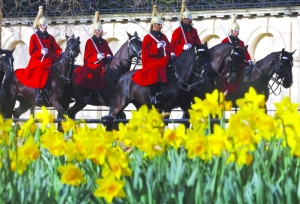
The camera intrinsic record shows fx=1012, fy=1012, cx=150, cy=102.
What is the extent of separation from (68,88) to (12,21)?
37.9 ft

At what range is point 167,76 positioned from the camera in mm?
16281

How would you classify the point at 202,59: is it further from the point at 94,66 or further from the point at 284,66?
the point at 94,66

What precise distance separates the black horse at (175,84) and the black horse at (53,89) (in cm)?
92

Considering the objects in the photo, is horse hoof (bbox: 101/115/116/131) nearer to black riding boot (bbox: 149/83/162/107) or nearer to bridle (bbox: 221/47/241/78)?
black riding boot (bbox: 149/83/162/107)

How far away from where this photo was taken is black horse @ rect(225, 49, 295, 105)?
56.5 ft

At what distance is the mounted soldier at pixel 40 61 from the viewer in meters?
17.8

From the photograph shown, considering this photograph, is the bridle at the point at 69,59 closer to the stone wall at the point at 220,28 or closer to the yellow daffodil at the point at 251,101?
the stone wall at the point at 220,28

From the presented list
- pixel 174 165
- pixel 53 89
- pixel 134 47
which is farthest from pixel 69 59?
pixel 174 165

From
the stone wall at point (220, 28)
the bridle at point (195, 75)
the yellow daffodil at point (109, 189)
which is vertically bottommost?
the yellow daffodil at point (109, 189)

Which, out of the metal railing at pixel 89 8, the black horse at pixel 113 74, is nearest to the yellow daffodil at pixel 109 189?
the black horse at pixel 113 74

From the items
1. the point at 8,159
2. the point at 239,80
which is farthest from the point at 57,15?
the point at 8,159

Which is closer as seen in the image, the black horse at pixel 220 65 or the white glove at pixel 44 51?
the black horse at pixel 220 65

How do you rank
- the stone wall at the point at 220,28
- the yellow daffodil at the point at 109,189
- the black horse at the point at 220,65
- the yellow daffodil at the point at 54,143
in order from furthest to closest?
the stone wall at the point at 220,28 → the black horse at the point at 220,65 → the yellow daffodil at the point at 54,143 → the yellow daffodil at the point at 109,189

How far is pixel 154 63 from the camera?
652 inches
